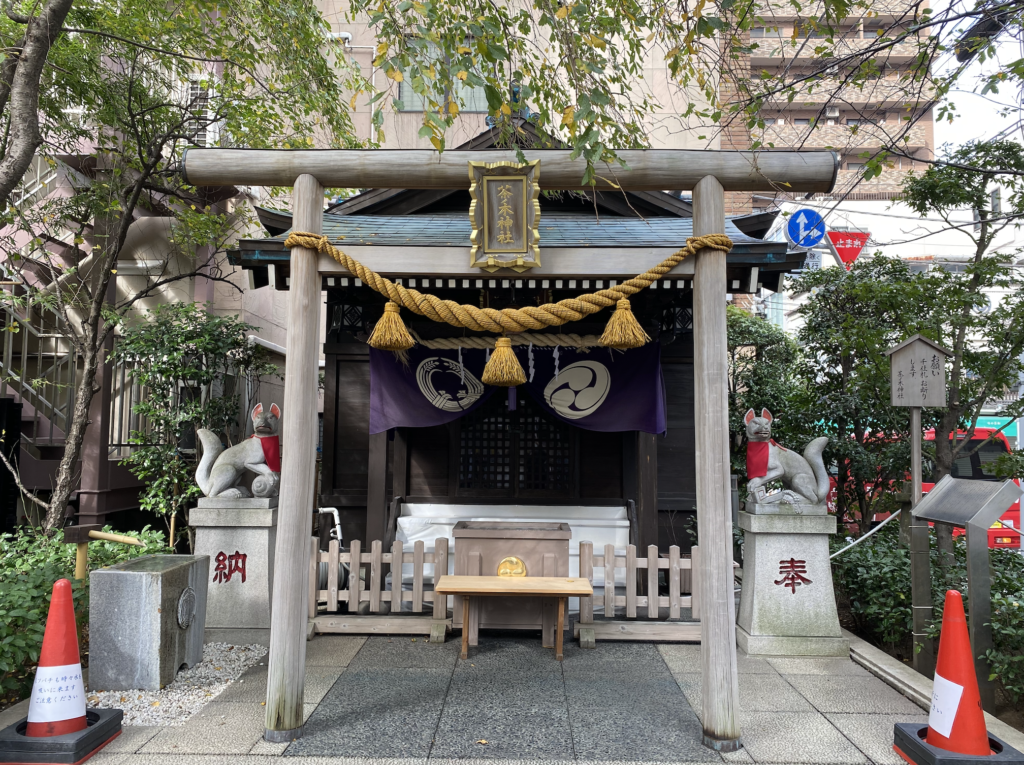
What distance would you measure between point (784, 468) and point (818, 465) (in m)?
0.38

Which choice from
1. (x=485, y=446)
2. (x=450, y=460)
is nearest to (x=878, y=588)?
(x=485, y=446)

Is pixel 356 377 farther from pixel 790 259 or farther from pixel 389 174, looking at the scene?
pixel 790 259

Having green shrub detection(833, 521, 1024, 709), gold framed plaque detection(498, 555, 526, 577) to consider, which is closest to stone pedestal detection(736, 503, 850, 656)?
green shrub detection(833, 521, 1024, 709)

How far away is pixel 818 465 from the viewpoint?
21.6 feet

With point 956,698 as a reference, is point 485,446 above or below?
above

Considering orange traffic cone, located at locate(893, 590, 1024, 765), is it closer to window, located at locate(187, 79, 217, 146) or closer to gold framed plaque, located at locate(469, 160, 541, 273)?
gold framed plaque, located at locate(469, 160, 541, 273)

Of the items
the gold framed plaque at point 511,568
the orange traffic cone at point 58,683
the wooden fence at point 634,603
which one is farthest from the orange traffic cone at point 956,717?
the orange traffic cone at point 58,683

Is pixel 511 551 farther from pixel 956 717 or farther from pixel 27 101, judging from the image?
pixel 27 101

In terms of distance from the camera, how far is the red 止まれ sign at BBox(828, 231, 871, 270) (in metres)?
12.9

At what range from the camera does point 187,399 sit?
9500 millimetres

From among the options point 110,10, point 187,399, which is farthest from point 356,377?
point 110,10

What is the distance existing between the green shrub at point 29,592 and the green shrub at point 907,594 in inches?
291

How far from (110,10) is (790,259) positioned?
31.4ft

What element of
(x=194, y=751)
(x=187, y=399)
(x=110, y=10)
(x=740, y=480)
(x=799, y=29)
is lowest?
(x=194, y=751)
